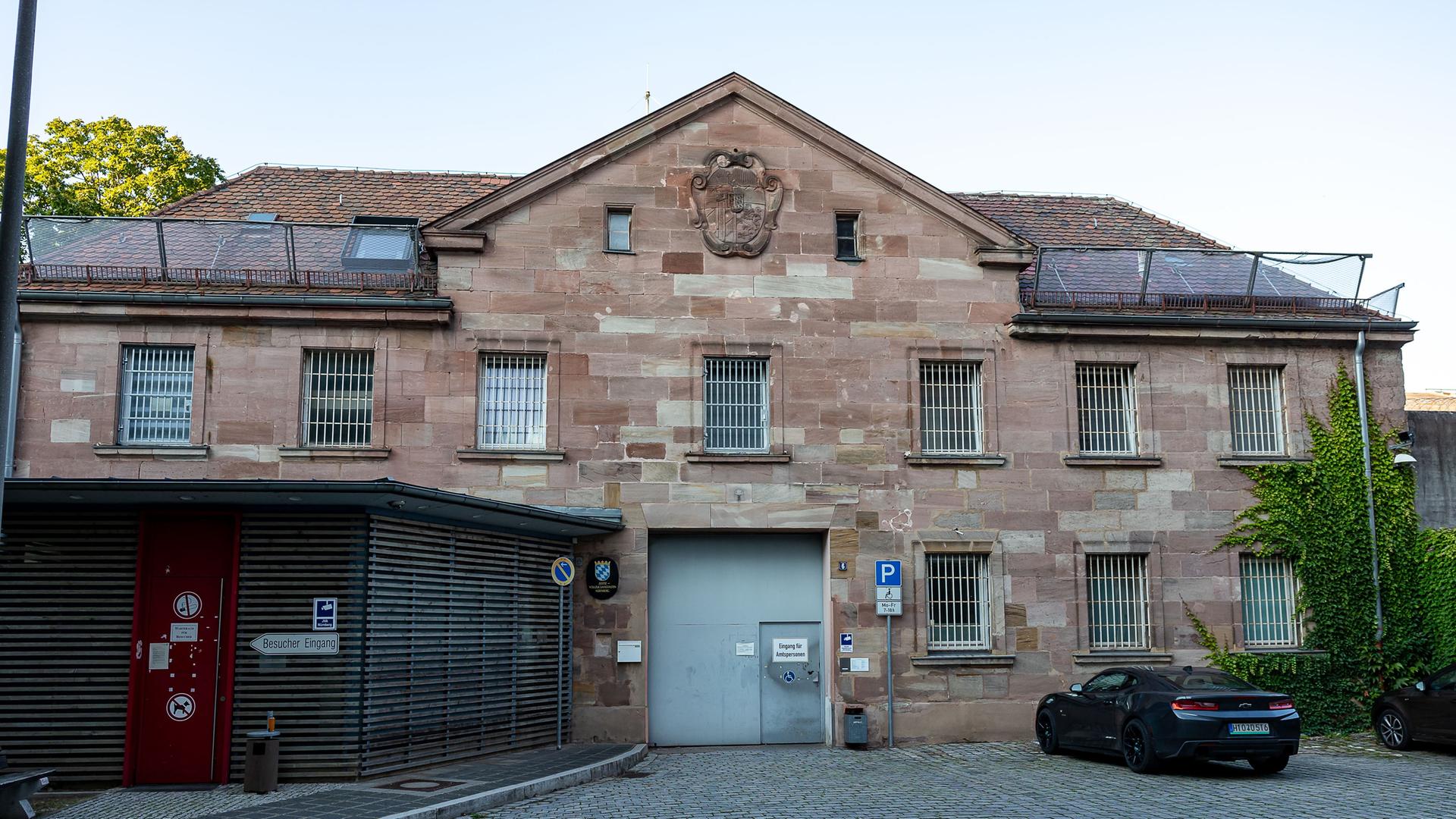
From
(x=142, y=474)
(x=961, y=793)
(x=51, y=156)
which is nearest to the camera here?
(x=961, y=793)

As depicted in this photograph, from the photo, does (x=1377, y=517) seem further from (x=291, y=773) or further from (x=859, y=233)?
(x=291, y=773)

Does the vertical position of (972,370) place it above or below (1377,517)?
above

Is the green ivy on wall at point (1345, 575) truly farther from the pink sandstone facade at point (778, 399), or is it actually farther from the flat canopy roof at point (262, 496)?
the flat canopy roof at point (262, 496)

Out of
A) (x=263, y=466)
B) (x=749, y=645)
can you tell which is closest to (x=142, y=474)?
(x=263, y=466)

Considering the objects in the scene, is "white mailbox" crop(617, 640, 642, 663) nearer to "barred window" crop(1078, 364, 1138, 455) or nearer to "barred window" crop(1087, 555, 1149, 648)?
"barred window" crop(1087, 555, 1149, 648)

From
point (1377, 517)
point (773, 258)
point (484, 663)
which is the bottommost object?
point (484, 663)

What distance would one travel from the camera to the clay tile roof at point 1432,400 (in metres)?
43.6

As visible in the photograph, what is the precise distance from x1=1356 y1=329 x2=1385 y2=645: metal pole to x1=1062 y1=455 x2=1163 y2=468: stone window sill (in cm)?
381

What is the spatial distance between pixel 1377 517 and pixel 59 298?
73.3 ft

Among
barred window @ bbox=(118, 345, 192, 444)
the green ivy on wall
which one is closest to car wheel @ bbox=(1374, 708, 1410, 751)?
the green ivy on wall

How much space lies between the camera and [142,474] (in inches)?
776

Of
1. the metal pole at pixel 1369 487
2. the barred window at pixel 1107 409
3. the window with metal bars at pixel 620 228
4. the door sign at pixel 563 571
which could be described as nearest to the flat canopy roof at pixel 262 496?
the door sign at pixel 563 571

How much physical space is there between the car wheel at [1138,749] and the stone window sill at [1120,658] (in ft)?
13.6

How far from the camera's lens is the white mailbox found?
65.9 feet
